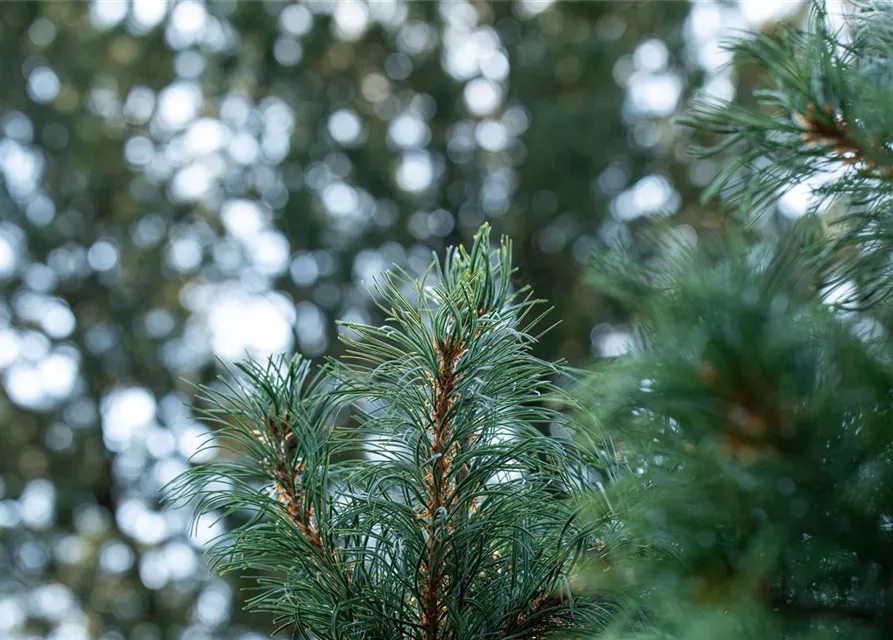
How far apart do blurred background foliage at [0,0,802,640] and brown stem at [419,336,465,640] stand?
3.50 meters

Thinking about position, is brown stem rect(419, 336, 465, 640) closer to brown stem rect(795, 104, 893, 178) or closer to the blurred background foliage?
brown stem rect(795, 104, 893, 178)

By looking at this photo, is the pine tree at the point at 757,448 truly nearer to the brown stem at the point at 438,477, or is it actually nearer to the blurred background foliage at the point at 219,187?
the brown stem at the point at 438,477

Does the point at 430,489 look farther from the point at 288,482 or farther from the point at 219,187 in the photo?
the point at 219,187

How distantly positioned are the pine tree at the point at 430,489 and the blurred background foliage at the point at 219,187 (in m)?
3.47

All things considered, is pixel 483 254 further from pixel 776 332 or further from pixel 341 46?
pixel 341 46

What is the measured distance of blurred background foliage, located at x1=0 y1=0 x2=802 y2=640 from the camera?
4.07m

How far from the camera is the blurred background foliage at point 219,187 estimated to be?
407 centimetres

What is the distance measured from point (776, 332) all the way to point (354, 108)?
14.0 feet

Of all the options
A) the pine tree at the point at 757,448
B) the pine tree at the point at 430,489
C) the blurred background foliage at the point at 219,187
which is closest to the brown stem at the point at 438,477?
the pine tree at the point at 430,489

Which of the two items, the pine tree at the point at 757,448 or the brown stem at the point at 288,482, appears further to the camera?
the brown stem at the point at 288,482

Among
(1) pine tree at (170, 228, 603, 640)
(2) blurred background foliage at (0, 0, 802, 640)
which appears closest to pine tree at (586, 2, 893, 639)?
(1) pine tree at (170, 228, 603, 640)

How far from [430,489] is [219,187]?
390 centimetres

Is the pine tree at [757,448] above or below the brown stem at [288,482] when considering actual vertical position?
below

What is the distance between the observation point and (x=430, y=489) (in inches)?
18.7
